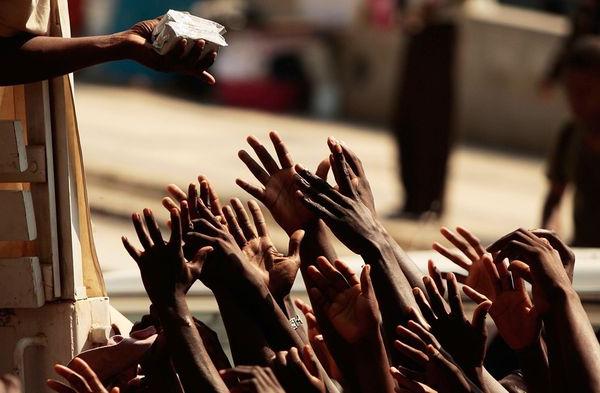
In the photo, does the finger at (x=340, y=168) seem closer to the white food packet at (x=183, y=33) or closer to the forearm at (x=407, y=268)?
the forearm at (x=407, y=268)

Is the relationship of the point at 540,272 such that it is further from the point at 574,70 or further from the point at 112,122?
the point at 112,122

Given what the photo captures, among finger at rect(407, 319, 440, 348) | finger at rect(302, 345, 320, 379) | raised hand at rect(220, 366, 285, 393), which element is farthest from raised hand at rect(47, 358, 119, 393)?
finger at rect(407, 319, 440, 348)

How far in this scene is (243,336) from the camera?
11.8ft

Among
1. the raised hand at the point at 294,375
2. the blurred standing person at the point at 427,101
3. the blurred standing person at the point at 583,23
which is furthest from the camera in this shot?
the blurred standing person at the point at 427,101

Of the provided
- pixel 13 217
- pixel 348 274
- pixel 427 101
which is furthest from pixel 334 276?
pixel 427 101

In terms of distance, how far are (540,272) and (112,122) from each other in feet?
34.1

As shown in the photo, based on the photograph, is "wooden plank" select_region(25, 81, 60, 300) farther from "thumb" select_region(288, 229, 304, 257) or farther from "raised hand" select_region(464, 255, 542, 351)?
"raised hand" select_region(464, 255, 542, 351)

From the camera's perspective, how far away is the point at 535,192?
39.9ft

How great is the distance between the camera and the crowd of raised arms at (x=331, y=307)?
3.38m

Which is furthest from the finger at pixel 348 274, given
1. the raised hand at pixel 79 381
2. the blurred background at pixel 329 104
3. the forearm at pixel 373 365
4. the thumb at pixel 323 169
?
the blurred background at pixel 329 104

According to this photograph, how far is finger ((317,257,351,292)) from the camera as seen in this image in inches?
141

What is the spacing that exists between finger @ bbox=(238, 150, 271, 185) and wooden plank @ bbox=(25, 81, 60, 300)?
1.60 ft

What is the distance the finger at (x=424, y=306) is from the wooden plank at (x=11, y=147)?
90 cm

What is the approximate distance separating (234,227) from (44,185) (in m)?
0.45
